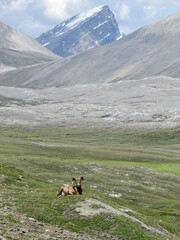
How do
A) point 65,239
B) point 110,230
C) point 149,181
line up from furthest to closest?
point 149,181, point 110,230, point 65,239

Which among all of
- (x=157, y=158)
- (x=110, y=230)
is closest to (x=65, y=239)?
(x=110, y=230)

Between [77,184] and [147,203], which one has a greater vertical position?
[77,184]

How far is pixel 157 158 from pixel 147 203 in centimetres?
7409

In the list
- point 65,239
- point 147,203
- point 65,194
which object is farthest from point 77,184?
point 147,203

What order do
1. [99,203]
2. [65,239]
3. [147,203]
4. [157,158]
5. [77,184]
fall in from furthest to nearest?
[157,158] → [147,203] → [77,184] → [99,203] → [65,239]

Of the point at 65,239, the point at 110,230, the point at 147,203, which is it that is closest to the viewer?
the point at 65,239

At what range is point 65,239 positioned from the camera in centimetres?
1941

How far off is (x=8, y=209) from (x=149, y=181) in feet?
170

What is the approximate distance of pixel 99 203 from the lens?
25797 mm

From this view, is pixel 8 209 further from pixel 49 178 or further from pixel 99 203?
pixel 49 178

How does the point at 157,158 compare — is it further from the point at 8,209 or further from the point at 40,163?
the point at 8,209

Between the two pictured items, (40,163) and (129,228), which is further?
(40,163)

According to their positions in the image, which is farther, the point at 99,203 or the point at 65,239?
the point at 99,203

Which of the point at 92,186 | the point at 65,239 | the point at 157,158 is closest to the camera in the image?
the point at 65,239
